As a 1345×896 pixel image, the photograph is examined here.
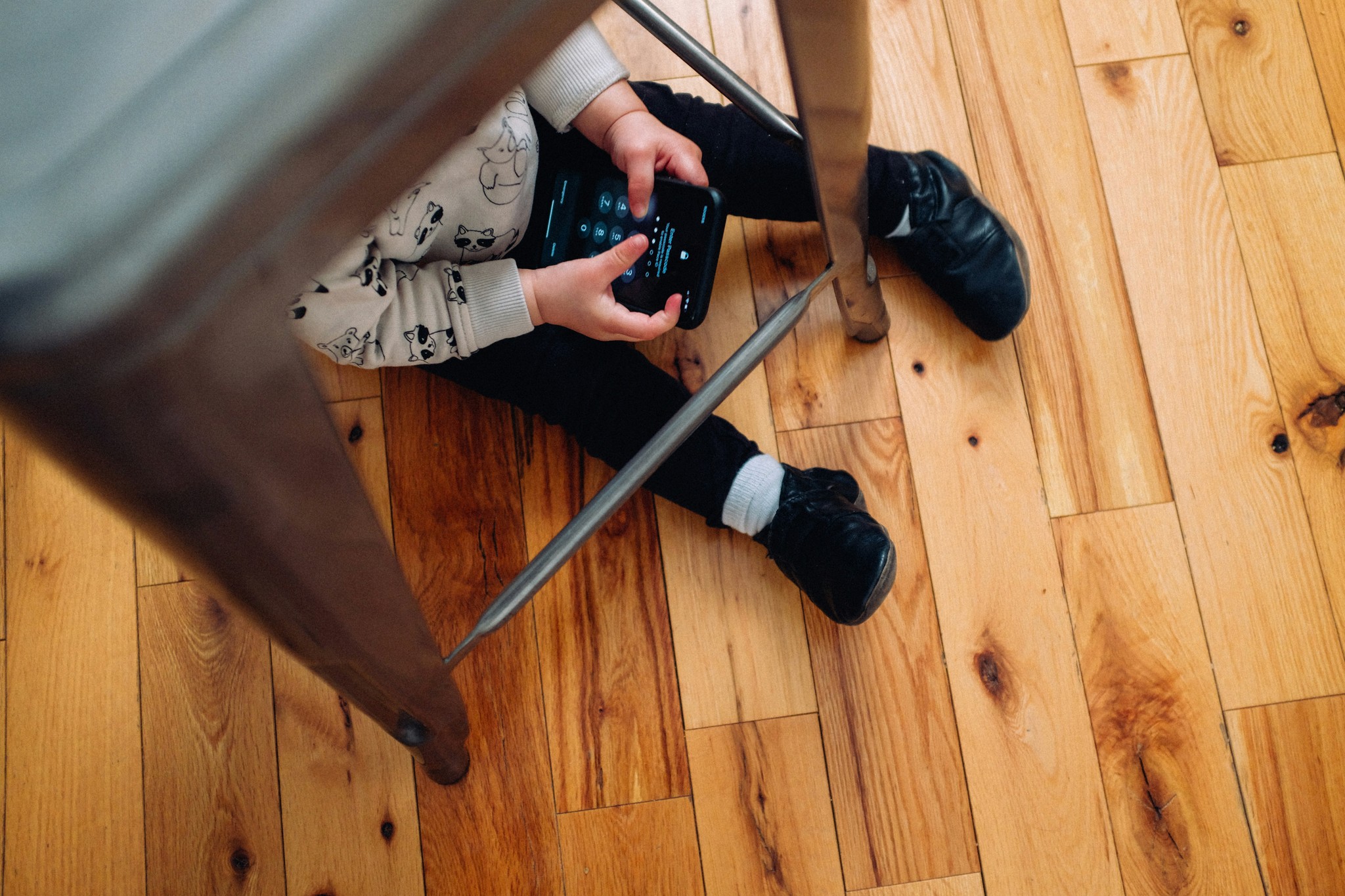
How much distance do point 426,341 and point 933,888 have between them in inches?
22.5

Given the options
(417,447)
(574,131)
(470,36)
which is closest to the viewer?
(470,36)

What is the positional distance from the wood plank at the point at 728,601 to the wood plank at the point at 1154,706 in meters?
0.24

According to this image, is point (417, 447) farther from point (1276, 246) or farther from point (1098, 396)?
point (1276, 246)

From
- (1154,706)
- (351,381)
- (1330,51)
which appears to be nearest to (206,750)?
(351,381)

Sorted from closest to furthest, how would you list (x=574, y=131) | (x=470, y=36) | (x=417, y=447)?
(x=470, y=36) < (x=574, y=131) < (x=417, y=447)

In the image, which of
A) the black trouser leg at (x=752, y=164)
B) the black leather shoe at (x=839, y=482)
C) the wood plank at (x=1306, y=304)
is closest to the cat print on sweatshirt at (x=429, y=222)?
the black trouser leg at (x=752, y=164)

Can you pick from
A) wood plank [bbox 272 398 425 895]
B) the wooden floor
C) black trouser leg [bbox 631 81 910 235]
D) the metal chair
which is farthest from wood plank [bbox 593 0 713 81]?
the metal chair

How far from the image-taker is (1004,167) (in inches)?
34.4

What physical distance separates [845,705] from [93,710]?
620 millimetres

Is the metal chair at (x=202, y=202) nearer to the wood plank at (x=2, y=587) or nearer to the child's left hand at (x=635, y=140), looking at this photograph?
the child's left hand at (x=635, y=140)

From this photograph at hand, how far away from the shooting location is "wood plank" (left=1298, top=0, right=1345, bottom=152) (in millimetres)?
879

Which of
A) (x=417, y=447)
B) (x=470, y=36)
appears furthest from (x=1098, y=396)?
(x=470, y=36)

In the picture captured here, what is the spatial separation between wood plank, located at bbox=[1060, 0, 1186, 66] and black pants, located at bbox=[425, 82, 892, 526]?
0.27m

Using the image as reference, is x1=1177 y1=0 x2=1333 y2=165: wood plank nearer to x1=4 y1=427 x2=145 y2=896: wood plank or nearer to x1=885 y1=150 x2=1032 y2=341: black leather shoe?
x1=885 y1=150 x2=1032 y2=341: black leather shoe
